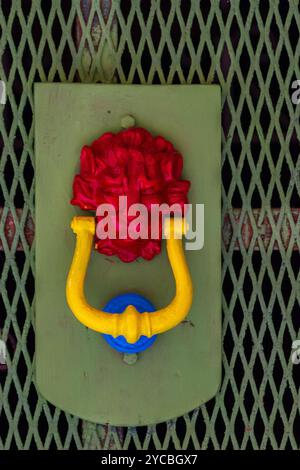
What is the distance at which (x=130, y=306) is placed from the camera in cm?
63

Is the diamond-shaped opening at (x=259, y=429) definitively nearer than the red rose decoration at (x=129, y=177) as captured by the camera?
No

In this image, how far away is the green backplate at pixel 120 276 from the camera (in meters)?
0.68

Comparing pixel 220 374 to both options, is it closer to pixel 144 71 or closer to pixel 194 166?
pixel 194 166

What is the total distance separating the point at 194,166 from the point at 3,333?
31 cm

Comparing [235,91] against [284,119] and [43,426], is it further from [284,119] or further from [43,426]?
[43,426]

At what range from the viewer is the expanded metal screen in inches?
28.0

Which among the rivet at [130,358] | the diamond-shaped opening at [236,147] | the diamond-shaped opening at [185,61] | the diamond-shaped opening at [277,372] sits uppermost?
the diamond-shaped opening at [185,61]

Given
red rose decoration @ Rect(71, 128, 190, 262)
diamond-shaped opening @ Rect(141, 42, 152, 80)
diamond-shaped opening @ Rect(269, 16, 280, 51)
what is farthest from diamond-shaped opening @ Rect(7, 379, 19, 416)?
diamond-shaped opening @ Rect(269, 16, 280, 51)

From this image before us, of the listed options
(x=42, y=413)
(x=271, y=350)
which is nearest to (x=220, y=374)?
(x=271, y=350)

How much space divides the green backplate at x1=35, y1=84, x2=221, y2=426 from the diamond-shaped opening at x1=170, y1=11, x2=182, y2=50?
0.08m

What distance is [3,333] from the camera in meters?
0.73

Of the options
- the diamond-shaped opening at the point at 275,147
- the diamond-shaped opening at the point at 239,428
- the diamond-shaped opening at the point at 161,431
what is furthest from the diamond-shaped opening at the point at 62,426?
the diamond-shaped opening at the point at 275,147

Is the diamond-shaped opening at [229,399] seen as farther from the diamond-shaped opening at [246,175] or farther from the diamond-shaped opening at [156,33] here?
the diamond-shaped opening at [156,33]

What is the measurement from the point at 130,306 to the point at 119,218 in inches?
3.8
